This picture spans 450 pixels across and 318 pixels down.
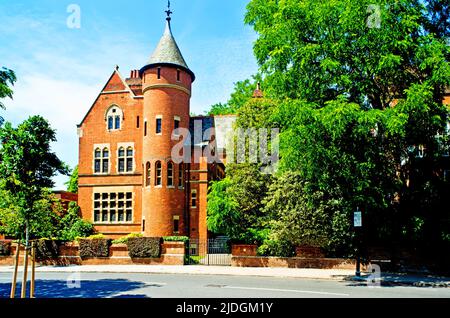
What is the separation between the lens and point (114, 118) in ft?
122

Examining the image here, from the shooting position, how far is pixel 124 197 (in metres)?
36.0

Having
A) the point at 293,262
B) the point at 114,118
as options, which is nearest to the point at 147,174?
the point at 114,118

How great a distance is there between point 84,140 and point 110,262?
51.8 ft

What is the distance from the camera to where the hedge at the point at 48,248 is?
26.3 meters

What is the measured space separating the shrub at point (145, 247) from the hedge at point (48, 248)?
16.8 feet

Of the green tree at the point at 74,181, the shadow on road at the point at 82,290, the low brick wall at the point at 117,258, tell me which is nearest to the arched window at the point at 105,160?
the low brick wall at the point at 117,258

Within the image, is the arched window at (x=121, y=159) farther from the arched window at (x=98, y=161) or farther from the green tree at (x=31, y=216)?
Answer: the green tree at (x=31, y=216)

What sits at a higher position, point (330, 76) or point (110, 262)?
point (330, 76)

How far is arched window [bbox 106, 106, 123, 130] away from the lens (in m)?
37.1

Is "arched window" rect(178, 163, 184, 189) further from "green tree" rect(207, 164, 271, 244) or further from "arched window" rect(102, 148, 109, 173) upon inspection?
"arched window" rect(102, 148, 109, 173)

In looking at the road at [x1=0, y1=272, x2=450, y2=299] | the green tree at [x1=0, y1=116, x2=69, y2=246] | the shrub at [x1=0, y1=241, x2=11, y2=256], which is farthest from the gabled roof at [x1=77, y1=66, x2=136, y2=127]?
the road at [x1=0, y1=272, x2=450, y2=299]
